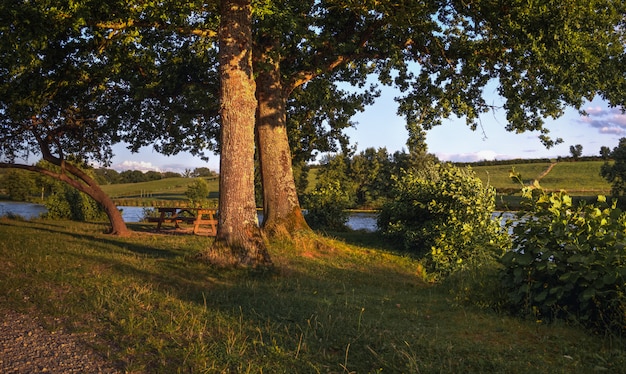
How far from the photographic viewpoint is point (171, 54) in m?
16.9

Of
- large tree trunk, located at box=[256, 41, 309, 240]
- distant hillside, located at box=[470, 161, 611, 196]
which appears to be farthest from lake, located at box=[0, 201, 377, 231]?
distant hillside, located at box=[470, 161, 611, 196]

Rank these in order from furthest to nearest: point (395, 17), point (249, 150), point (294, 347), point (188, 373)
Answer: point (395, 17)
point (249, 150)
point (294, 347)
point (188, 373)

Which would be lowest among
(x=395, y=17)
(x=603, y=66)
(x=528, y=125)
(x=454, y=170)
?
(x=454, y=170)

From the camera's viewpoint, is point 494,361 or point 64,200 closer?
point 494,361

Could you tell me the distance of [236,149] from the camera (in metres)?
9.93

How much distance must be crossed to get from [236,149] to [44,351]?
5.94 m

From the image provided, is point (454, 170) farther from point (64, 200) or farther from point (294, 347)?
point (64, 200)

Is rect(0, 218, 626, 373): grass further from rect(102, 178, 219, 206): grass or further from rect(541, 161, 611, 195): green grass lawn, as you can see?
rect(102, 178, 219, 206): grass

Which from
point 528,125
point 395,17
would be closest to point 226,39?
point 395,17

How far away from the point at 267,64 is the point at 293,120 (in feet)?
26.8

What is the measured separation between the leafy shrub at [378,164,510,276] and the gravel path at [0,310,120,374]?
925 centimetres

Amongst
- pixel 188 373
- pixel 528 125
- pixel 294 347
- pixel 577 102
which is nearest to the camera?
pixel 188 373

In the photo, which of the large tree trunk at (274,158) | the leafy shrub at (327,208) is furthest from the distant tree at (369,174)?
the large tree trunk at (274,158)

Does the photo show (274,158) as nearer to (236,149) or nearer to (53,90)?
(236,149)
